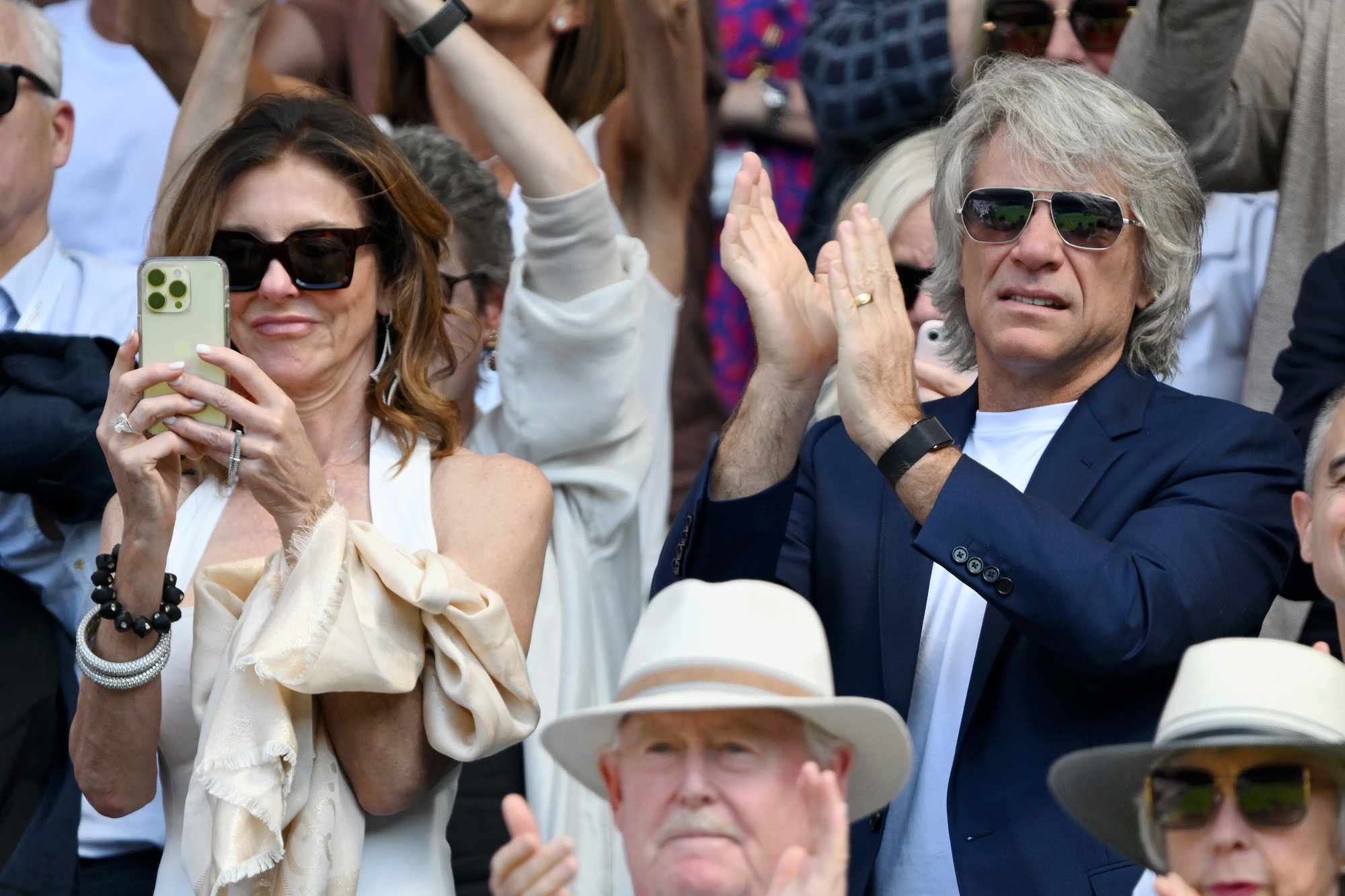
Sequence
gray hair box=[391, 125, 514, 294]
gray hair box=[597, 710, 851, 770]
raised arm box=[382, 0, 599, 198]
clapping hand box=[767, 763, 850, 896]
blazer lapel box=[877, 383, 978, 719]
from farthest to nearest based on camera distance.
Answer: gray hair box=[391, 125, 514, 294] < raised arm box=[382, 0, 599, 198] < blazer lapel box=[877, 383, 978, 719] < gray hair box=[597, 710, 851, 770] < clapping hand box=[767, 763, 850, 896]

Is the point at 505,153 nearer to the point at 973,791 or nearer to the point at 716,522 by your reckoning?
the point at 716,522

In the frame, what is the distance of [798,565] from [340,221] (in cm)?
100

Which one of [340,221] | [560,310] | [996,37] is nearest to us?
[340,221]

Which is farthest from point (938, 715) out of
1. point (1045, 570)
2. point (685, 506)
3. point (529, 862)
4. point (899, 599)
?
point (529, 862)

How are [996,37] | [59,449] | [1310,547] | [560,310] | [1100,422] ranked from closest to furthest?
1. [1310,547]
2. [1100,422]
3. [59,449]
4. [560,310]
5. [996,37]

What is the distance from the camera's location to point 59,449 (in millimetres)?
4125

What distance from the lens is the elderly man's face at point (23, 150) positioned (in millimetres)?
4738

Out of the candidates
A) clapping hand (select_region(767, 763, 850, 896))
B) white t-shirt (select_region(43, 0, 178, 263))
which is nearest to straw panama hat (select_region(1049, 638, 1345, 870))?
clapping hand (select_region(767, 763, 850, 896))

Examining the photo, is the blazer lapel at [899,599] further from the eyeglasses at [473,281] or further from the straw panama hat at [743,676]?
the eyeglasses at [473,281]

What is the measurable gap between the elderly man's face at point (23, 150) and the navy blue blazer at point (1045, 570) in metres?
1.88

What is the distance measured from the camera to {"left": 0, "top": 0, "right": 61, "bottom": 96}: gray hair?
15.9 feet

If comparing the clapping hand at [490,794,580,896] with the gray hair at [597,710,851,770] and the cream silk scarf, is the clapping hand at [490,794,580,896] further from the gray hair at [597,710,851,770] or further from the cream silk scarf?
the cream silk scarf

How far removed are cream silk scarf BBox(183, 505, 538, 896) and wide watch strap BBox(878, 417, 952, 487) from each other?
24.9 inches

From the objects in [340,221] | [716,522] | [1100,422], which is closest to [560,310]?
[340,221]
